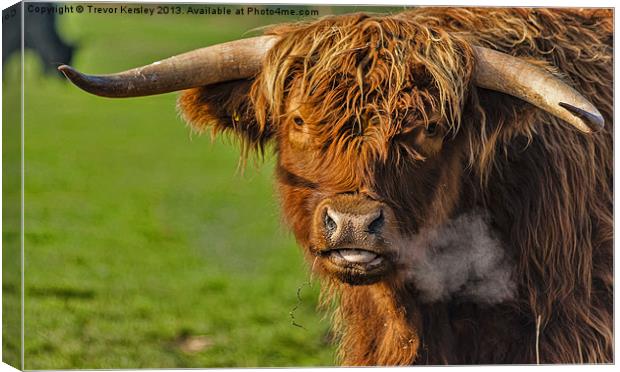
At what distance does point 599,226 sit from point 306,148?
136 centimetres

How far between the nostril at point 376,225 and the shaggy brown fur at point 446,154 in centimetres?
12

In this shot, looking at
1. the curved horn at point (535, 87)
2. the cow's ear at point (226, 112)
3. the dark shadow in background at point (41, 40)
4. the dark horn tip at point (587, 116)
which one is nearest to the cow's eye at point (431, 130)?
the curved horn at point (535, 87)

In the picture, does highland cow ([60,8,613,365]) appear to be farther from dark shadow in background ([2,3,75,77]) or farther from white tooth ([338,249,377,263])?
dark shadow in background ([2,3,75,77])

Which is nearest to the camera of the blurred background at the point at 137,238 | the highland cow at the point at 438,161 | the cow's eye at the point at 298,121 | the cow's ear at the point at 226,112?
the highland cow at the point at 438,161

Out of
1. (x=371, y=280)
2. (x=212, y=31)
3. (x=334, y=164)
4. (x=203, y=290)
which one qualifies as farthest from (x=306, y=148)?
(x=203, y=290)

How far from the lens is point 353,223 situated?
4102 mm

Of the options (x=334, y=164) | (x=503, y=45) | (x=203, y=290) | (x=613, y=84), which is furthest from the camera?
(x=203, y=290)

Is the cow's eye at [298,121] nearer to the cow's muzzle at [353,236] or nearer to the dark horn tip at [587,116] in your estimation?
the cow's muzzle at [353,236]

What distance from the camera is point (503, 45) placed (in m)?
4.71

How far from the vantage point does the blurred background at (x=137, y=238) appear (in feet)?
16.3

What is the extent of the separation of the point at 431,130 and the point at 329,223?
1.78ft

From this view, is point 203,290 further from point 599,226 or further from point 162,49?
point 599,226

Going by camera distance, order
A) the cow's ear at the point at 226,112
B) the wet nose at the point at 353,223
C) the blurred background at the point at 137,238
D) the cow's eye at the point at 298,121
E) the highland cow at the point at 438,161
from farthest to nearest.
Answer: the blurred background at the point at 137,238, the cow's ear at the point at 226,112, the cow's eye at the point at 298,121, the highland cow at the point at 438,161, the wet nose at the point at 353,223

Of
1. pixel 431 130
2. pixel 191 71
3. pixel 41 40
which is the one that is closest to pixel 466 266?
pixel 431 130
